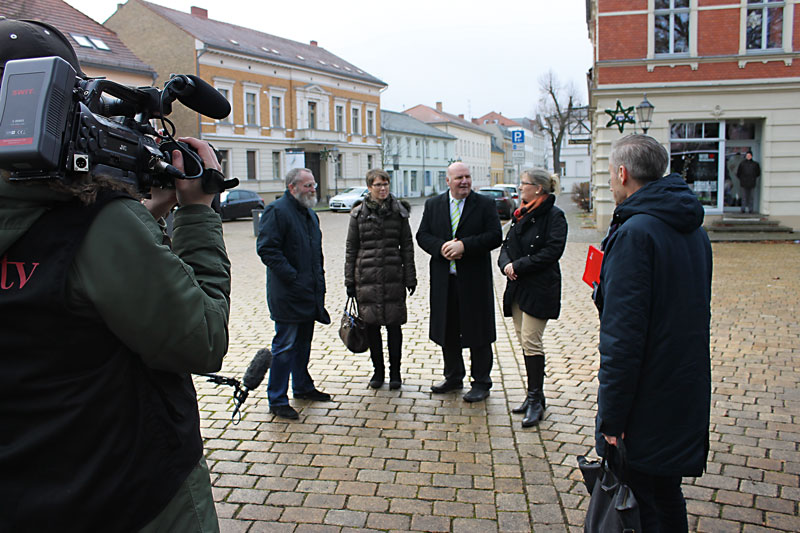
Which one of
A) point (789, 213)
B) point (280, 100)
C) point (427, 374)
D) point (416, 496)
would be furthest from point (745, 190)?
point (280, 100)

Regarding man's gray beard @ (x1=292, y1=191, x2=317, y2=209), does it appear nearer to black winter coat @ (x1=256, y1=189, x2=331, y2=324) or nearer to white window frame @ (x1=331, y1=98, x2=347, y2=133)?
black winter coat @ (x1=256, y1=189, x2=331, y2=324)

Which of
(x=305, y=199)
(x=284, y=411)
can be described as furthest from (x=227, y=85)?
(x=284, y=411)

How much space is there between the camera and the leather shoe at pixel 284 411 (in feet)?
17.4

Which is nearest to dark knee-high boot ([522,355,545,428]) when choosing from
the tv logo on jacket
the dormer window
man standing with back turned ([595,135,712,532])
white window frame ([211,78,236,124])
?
man standing with back turned ([595,135,712,532])

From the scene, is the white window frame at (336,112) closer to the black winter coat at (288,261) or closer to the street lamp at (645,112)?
the street lamp at (645,112)

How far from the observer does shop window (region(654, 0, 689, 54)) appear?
65.6 feet

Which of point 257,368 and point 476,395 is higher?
point 257,368

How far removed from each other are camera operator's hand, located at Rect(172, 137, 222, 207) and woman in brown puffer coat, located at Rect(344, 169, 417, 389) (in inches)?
157

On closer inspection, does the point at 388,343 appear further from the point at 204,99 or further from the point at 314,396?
the point at 204,99

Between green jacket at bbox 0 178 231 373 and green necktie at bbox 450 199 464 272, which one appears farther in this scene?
green necktie at bbox 450 199 464 272

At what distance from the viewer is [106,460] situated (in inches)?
63.6

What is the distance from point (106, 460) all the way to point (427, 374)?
200 inches

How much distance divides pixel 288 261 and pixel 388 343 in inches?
50.6

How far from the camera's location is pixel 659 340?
108 inches
